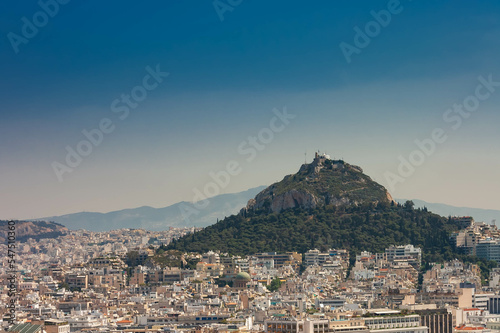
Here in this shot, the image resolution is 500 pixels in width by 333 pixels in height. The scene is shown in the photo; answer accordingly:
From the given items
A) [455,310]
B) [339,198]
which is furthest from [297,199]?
[455,310]

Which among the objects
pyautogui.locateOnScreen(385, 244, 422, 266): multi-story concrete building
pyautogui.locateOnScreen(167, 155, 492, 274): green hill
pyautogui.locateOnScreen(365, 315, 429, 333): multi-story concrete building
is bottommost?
pyautogui.locateOnScreen(365, 315, 429, 333): multi-story concrete building

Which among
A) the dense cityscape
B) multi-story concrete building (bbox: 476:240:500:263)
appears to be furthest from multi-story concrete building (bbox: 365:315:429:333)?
multi-story concrete building (bbox: 476:240:500:263)

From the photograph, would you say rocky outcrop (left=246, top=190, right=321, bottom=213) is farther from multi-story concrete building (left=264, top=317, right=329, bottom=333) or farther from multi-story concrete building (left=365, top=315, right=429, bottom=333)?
multi-story concrete building (left=264, top=317, right=329, bottom=333)

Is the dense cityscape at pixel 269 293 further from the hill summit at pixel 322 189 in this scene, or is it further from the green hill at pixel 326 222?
the hill summit at pixel 322 189

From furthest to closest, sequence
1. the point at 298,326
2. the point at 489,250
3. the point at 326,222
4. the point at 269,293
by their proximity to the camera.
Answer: the point at 326,222, the point at 489,250, the point at 269,293, the point at 298,326

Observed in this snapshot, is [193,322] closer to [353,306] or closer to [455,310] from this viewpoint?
[353,306]

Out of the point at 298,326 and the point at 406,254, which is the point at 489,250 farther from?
the point at 298,326

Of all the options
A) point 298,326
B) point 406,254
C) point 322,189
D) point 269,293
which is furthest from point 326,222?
point 298,326


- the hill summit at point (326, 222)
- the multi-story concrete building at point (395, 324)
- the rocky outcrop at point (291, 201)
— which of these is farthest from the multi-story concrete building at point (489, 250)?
the multi-story concrete building at point (395, 324)

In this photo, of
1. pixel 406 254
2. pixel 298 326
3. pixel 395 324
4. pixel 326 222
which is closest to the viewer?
pixel 298 326
